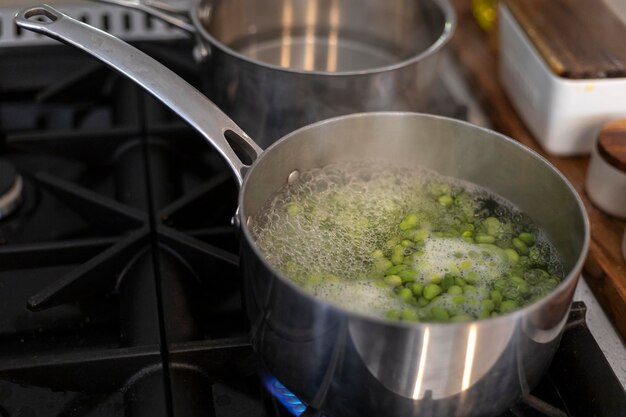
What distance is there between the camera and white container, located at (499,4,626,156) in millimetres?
733

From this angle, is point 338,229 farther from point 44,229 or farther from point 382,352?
point 44,229

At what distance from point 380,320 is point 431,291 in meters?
0.11

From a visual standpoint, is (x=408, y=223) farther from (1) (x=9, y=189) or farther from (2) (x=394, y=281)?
(1) (x=9, y=189)

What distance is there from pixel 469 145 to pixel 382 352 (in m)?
0.25

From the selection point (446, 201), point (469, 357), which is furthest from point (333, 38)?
point (469, 357)

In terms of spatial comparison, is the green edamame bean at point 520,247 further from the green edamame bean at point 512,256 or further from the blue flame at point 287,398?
the blue flame at point 287,398

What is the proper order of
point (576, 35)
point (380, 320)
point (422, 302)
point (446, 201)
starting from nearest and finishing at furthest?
1. point (380, 320)
2. point (422, 302)
3. point (446, 201)
4. point (576, 35)

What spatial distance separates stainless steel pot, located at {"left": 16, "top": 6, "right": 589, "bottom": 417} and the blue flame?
0.15ft

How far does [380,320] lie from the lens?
428 millimetres

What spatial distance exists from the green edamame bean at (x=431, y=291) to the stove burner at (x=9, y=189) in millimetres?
428

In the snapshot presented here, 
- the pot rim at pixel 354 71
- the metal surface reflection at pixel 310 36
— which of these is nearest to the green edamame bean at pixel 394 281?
the pot rim at pixel 354 71

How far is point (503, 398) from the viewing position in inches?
19.5

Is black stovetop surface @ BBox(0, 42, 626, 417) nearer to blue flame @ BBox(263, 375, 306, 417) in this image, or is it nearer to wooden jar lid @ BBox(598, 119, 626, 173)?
blue flame @ BBox(263, 375, 306, 417)

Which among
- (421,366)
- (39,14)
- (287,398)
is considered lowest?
(287,398)
